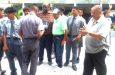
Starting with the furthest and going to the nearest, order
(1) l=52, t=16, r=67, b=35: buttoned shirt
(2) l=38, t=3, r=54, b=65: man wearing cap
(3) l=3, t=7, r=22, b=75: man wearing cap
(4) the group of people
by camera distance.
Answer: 1. (2) l=38, t=3, r=54, b=65: man wearing cap
2. (1) l=52, t=16, r=67, b=35: buttoned shirt
3. (3) l=3, t=7, r=22, b=75: man wearing cap
4. (4) the group of people

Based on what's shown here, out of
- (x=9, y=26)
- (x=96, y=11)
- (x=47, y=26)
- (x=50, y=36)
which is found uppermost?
(x=96, y=11)

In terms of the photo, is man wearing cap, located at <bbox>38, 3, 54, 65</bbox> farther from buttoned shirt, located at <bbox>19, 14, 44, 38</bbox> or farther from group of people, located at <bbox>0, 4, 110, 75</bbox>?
buttoned shirt, located at <bbox>19, 14, 44, 38</bbox>

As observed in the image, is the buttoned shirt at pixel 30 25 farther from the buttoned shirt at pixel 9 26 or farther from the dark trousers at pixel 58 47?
the dark trousers at pixel 58 47

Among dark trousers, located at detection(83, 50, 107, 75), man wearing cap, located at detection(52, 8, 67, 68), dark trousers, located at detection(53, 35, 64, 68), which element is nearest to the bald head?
dark trousers, located at detection(83, 50, 107, 75)

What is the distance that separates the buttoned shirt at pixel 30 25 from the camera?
8.34m

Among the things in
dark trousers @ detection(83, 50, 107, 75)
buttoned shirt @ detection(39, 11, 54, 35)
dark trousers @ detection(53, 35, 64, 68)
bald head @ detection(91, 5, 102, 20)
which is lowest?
dark trousers @ detection(53, 35, 64, 68)

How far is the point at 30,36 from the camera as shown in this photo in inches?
330

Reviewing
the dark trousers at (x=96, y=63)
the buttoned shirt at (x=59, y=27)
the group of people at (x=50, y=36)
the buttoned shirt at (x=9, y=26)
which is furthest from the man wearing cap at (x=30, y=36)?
the buttoned shirt at (x=59, y=27)

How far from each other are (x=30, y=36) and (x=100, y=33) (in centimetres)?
211

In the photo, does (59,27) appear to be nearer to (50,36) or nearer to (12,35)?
(50,36)

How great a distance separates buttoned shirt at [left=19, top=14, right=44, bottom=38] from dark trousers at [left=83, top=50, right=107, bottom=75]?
1.61m

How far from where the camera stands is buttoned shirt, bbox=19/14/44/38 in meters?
8.34

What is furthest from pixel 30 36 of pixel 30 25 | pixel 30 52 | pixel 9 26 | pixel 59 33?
pixel 59 33

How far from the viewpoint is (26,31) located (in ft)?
27.6
